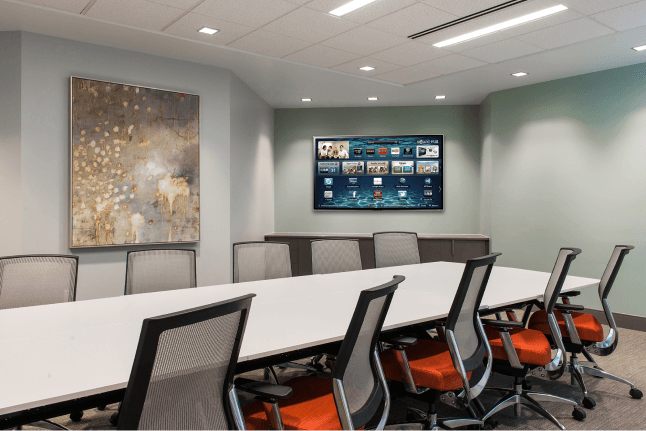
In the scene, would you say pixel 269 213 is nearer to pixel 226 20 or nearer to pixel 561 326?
pixel 226 20

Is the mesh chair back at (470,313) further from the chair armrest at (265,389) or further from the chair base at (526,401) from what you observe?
the chair armrest at (265,389)

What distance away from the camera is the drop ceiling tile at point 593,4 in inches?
137

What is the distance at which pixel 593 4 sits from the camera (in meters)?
3.54

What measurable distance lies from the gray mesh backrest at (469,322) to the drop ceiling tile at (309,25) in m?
2.55

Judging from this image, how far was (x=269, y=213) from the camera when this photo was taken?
742 centimetres

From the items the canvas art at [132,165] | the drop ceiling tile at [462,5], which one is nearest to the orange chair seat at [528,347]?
the drop ceiling tile at [462,5]

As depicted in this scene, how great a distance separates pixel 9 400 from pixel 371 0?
3.36m

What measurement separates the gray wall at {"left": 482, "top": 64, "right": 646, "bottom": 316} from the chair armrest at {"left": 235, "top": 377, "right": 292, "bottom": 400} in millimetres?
5289

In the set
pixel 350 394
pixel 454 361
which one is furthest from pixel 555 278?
pixel 350 394

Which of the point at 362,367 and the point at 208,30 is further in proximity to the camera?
the point at 208,30

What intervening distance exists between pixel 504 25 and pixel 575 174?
8.76 ft

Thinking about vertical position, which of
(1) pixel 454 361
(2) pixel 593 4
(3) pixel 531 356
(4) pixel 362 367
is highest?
(2) pixel 593 4

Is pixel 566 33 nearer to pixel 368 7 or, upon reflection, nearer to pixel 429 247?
pixel 368 7

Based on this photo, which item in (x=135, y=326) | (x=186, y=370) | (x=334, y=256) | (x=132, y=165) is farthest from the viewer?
(x=132, y=165)
